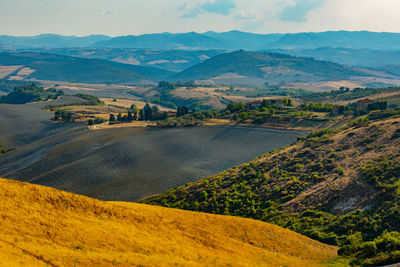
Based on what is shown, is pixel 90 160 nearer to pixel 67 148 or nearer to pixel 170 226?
pixel 67 148

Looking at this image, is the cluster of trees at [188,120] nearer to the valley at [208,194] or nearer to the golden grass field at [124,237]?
the valley at [208,194]

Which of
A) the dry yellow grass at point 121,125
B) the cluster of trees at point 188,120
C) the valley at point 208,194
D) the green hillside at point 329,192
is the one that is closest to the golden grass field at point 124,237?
the valley at point 208,194

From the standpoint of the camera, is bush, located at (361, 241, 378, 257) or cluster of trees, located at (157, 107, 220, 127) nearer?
bush, located at (361, 241, 378, 257)

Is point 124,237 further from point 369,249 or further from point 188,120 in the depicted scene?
point 188,120

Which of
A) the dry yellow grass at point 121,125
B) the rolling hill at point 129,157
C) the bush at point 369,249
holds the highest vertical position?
the bush at point 369,249

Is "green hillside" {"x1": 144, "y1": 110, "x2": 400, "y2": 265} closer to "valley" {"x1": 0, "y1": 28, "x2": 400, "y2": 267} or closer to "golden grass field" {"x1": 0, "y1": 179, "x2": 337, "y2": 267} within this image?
"valley" {"x1": 0, "y1": 28, "x2": 400, "y2": 267}

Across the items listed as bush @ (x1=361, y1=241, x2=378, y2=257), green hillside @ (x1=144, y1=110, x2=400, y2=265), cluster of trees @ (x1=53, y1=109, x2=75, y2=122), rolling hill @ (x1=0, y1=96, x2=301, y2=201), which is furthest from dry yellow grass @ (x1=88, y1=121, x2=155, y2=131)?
bush @ (x1=361, y1=241, x2=378, y2=257)

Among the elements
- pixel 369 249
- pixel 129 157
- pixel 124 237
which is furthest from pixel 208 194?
pixel 129 157
